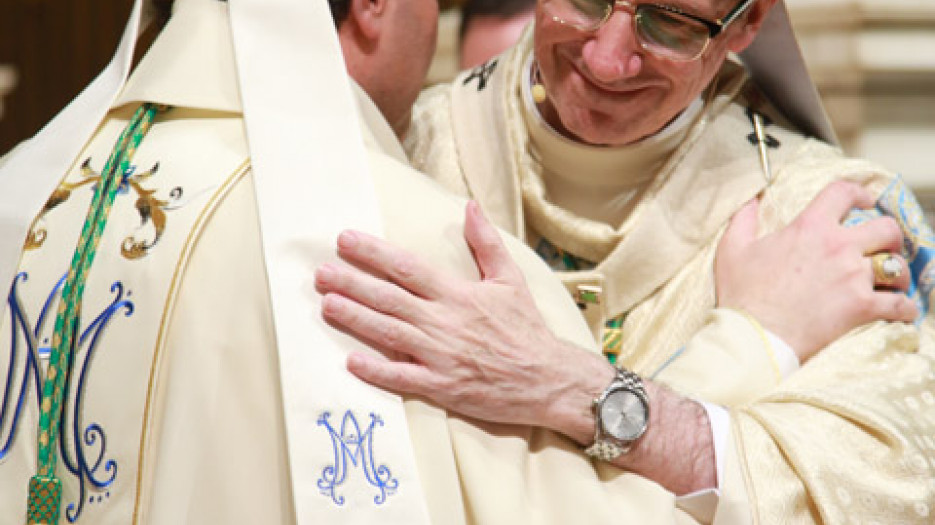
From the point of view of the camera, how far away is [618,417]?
7.51ft

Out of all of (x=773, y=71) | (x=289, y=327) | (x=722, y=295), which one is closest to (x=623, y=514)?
(x=289, y=327)

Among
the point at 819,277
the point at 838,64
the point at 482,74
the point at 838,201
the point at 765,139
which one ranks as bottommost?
the point at 819,277

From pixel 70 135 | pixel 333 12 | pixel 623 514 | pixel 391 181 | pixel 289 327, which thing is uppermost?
pixel 333 12

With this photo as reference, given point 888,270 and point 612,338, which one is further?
point 612,338

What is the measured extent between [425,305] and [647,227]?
3.27 feet

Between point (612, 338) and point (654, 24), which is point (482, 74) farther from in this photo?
point (612, 338)

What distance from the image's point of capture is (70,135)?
7.66 feet

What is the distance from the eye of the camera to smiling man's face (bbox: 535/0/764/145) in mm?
2873

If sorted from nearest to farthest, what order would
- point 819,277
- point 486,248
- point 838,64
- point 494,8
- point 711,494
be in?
point 486,248 < point 711,494 < point 819,277 < point 838,64 < point 494,8

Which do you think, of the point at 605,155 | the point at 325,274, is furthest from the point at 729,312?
the point at 325,274

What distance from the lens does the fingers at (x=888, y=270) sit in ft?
9.28

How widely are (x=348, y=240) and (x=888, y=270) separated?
1210 mm

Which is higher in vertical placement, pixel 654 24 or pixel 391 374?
pixel 654 24

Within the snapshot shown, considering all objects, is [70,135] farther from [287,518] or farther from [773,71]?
[773,71]
